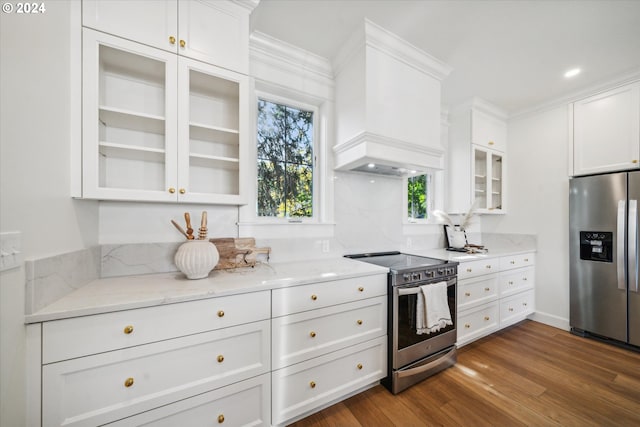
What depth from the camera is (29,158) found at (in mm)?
942

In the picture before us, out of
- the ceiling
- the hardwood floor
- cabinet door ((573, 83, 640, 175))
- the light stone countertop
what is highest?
the ceiling

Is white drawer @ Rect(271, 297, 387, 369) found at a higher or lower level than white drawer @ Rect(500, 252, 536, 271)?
lower

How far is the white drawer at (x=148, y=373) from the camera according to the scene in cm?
95

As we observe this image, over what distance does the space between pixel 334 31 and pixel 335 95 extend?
51 cm

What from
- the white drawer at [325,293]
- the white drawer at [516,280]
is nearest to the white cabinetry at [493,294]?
the white drawer at [516,280]

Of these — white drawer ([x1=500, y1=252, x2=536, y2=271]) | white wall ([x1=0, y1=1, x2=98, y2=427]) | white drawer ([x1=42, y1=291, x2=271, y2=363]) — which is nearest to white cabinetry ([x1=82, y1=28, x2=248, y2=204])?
white wall ([x1=0, y1=1, x2=98, y2=427])

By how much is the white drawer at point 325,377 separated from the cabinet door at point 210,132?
44.8 inches

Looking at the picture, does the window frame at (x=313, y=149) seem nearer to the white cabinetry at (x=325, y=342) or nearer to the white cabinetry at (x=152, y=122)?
the white cabinetry at (x=152, y=122)

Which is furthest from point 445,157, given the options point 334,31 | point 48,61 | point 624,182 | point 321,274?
point 48,61

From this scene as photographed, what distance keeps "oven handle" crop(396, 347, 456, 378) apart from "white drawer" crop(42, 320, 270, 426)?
3.44 feet

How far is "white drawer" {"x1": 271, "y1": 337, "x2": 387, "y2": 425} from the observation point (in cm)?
139

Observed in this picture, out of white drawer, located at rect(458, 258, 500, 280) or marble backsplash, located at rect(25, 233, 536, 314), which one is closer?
marble backsplash, located at rect(25, 233, 536, 314)

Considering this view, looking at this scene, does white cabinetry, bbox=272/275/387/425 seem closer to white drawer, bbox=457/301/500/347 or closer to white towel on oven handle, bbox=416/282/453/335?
white towel on oven handle, bbox=416/282/453/335

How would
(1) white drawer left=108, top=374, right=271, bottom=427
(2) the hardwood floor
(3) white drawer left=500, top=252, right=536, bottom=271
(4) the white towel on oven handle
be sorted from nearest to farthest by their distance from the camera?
(1) white drawer left=108, top=374, right=271, bottom=427
(2) the hardwood floor
(4) the white towel on oven handle
(3) white drawer left=500, top=252, right=536, bottom=271
